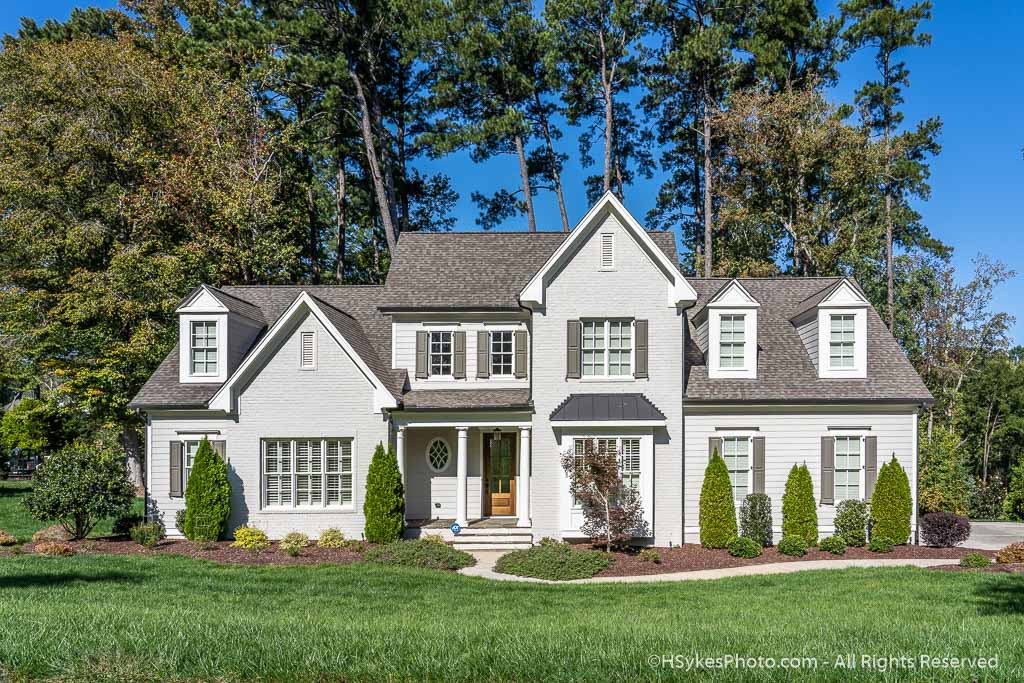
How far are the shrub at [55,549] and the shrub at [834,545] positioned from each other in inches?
717

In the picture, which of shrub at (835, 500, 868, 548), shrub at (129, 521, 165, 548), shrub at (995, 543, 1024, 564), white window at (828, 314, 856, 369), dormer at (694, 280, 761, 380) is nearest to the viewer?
shrub at (995, 543, 1024, 564)

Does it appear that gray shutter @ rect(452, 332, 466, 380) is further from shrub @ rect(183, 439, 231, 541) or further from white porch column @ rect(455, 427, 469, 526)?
shrub @ rect(183, 439, 231, 541)

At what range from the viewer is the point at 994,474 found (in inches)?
1305

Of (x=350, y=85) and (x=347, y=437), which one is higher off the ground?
(x=350, y=85)

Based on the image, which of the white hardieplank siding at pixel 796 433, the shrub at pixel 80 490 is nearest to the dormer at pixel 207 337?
the shrub at pixel 80 490

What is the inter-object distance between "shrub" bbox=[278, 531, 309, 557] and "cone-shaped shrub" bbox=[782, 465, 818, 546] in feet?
41.4

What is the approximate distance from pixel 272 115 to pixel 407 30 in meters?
7.65

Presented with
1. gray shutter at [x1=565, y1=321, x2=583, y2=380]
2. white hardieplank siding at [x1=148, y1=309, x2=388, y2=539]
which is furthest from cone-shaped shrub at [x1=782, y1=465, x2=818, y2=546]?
white hardieplank siding at [x1=148, y1=309, x2=388, y2=539]

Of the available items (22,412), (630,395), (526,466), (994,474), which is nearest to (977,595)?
(630,395)

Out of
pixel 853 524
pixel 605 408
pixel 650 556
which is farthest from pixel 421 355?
pixel 853 524

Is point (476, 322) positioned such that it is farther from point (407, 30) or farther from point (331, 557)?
point (407, 30)

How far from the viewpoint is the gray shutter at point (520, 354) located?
66.6 ft

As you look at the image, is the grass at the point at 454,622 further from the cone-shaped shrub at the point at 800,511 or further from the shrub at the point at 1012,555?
the cone-shaped shrub at the point at 800,511

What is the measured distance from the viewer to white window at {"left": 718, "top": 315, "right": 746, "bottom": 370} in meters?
19.9
